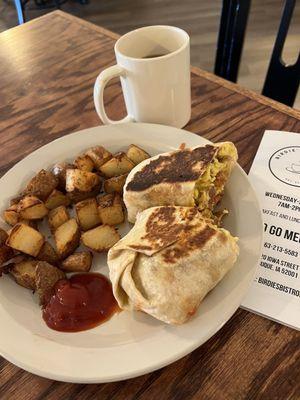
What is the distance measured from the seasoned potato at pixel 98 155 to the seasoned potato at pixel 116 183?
67mm

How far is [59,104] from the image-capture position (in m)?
1.33

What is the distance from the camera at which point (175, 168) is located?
33.6 inches

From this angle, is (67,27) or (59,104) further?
(67,27)

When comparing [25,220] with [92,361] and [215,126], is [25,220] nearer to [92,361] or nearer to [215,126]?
[92,361]

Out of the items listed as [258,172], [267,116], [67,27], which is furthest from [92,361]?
[67,27]

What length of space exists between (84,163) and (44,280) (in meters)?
0.35

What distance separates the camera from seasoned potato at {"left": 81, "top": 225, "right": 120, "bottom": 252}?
0.89m

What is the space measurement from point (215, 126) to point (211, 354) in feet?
2.26

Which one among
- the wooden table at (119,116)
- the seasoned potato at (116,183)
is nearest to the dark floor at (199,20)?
the wooden table at (119,116)

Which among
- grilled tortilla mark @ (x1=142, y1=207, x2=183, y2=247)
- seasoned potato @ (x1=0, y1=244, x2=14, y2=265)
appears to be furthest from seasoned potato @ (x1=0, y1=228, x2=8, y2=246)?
grilled tortilla mark @ (x1=142, y1=207, x2=183, y2=247)

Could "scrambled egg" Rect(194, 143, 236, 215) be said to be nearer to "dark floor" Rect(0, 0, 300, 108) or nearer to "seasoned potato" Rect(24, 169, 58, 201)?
"seasoned potato" Rect(24, 169, 58, 201)

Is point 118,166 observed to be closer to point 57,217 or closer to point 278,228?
point 57,217

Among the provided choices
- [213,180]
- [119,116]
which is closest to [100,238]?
[213,180]

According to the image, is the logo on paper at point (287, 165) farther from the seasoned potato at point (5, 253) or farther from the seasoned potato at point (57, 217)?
the seasoned potato at point (5, 253)
